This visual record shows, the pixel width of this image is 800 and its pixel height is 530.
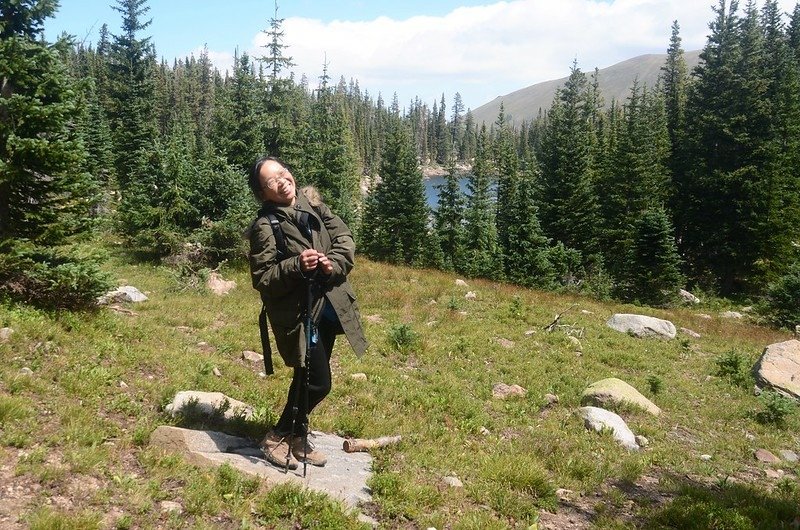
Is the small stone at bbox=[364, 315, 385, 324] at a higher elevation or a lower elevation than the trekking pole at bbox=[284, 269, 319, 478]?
lower

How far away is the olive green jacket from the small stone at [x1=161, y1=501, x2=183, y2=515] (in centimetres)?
136

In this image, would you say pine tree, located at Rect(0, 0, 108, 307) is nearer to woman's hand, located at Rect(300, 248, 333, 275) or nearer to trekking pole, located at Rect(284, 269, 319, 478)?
trekking pole, located at Rect(284, 269, 319, 478)

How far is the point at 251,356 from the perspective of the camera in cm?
880

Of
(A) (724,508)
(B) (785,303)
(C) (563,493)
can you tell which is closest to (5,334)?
(C) (563,493)

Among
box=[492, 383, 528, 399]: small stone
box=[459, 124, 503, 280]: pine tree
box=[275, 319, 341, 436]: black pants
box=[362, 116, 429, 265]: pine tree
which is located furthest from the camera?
box=[362, 116, 429, 265]: pine tree

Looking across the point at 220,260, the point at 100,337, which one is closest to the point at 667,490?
the point at 100,337

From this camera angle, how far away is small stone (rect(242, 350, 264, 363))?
343 inches

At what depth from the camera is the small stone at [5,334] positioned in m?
6.16

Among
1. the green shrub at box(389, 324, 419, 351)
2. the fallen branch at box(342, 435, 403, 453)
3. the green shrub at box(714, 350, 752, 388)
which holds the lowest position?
the green shrub at box(714, 350, 752, 388)

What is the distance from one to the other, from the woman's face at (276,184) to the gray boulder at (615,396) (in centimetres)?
676

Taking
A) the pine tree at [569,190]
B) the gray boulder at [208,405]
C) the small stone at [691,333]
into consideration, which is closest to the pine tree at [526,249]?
the pine tree at [569,190]

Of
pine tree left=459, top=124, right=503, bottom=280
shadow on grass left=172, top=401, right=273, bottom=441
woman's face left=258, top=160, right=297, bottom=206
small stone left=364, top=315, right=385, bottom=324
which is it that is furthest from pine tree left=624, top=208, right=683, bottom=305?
woman's face left=258, top=160, right=297, bottom=206

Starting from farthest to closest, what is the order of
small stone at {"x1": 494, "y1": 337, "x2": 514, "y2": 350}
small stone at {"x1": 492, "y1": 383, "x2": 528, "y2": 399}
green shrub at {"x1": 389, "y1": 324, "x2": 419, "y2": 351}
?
1. small stone at {"x1": 494, "y1": 337, "x2": 514, "y2": 350}
2. green shrub at {"x1": 389, "y1": 324, "x2": 419, "y2": 351}
3. small stone at {"x1": 492, "y1": 383, "x2": 528, "y2": 399}

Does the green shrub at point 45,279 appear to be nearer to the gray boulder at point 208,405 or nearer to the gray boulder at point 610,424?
the gray boulder at point 208,405
